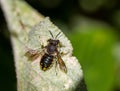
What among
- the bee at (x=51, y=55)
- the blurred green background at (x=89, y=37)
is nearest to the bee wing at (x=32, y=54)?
the bee at (x=51, y=55)

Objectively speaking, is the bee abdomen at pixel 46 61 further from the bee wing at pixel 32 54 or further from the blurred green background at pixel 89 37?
the blurred green background at pixel 89 37

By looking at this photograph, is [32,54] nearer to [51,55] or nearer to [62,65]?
[62,65]

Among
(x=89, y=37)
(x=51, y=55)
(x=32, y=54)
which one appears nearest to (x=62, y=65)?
(x=32, y=54)

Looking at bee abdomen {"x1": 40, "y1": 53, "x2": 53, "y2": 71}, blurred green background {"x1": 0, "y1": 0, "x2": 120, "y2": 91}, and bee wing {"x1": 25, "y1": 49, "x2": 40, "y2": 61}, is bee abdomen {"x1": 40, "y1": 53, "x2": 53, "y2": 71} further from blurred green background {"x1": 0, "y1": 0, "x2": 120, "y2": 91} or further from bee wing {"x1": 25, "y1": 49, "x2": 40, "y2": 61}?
blurred green background {"x1": 0, "y1": 0, "x2": 120, "y2": 91}

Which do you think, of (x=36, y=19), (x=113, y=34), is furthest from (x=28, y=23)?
(x=113, y=34)

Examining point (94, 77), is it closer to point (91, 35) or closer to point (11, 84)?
point (91, 35)
